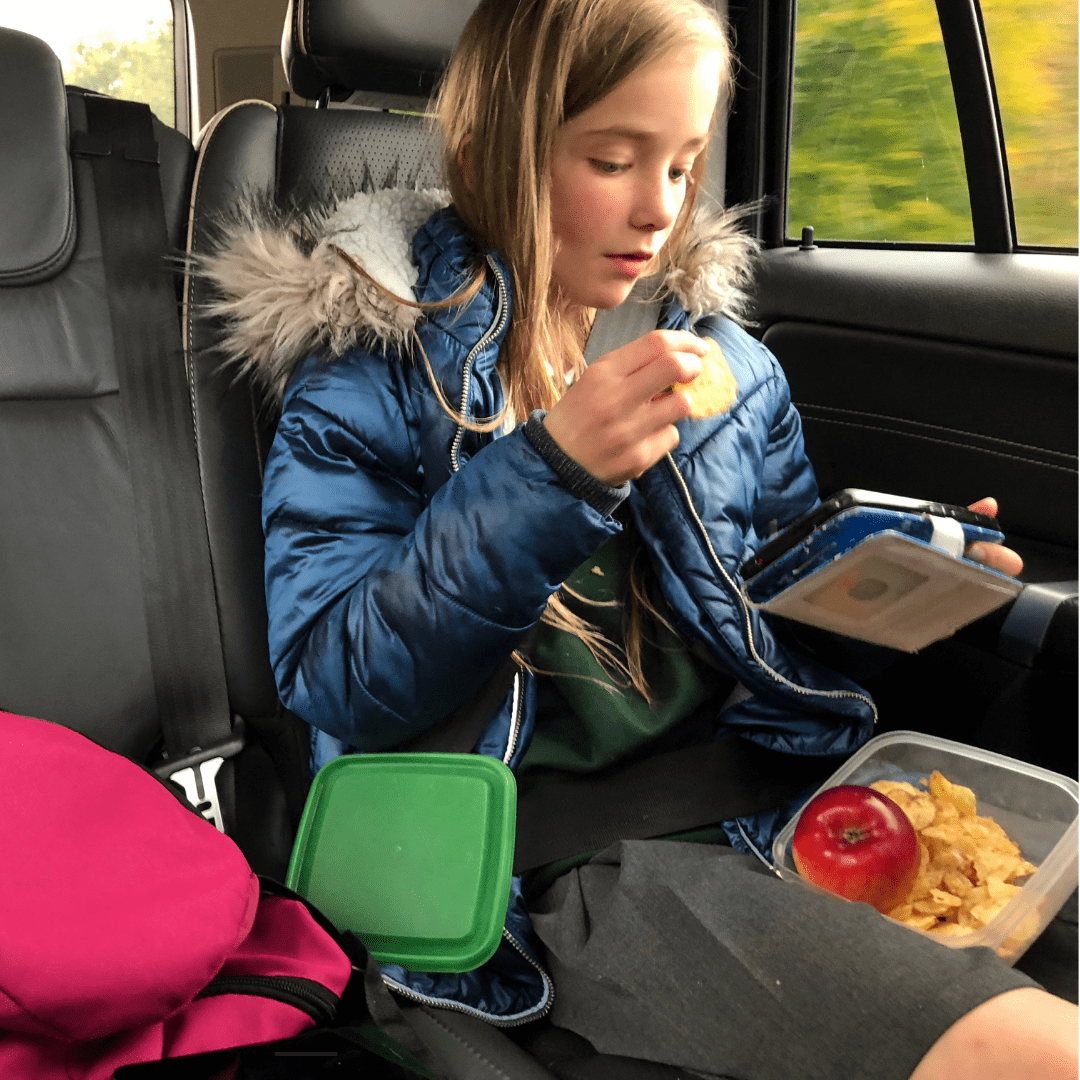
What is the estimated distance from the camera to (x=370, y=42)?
1.23 m

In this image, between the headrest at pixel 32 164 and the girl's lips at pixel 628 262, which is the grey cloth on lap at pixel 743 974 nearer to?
the girl's lips at pixel 628 262

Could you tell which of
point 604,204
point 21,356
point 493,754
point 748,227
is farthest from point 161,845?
point 748,227

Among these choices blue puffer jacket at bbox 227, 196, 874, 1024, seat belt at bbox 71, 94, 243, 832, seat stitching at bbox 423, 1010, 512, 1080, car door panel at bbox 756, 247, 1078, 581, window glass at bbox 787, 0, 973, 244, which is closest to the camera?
seat stitching at bbox 423, 1010, 512, 1080

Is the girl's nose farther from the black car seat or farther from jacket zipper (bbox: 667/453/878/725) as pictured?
the black car seat

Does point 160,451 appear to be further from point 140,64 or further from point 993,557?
point 140,64

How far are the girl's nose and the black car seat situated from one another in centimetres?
52

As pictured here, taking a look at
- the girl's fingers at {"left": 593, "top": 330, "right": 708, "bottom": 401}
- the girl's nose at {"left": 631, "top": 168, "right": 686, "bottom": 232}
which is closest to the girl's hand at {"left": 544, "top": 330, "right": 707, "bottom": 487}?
the girl's fingers at {"left": 593, "top": 330, "right": 708, "bottom": 401}

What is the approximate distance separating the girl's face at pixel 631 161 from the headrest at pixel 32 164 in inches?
20.6

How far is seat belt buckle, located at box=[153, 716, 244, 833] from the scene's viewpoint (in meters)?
1.11

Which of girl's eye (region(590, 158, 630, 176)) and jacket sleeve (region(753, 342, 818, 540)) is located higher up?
girl's eye (region(590, 158, 630, 176))

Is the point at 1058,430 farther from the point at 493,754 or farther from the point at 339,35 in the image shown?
the point at 339,35

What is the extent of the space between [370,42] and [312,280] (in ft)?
1.27

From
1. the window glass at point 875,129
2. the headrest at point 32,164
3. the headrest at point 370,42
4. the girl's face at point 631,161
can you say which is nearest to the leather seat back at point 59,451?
the headrest at point 32,164

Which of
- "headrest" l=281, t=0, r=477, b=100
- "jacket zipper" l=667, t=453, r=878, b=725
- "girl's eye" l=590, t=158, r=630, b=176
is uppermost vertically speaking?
"headrest" l=281, t=0, r=477, b=100
